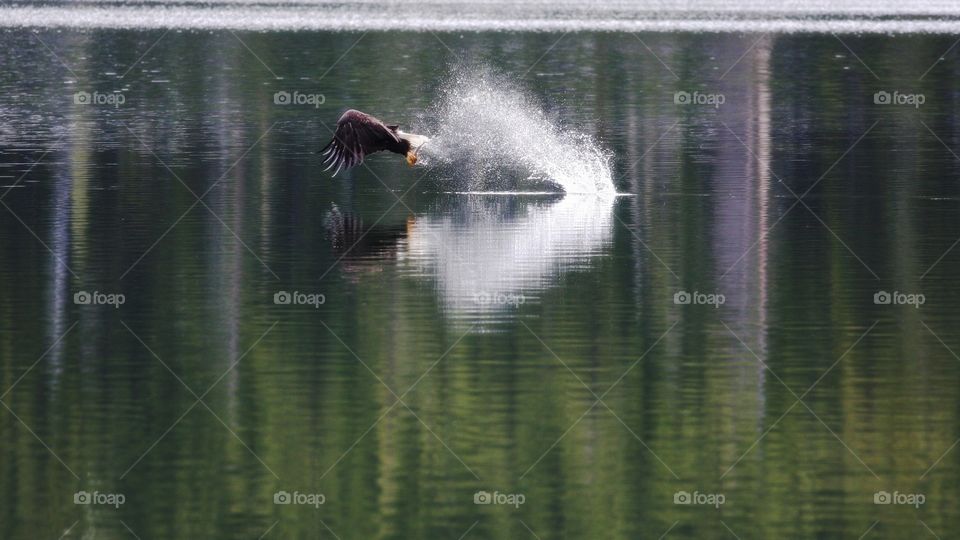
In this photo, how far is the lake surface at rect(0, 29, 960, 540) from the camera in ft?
44.6

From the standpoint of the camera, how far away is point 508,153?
29812 millimetres

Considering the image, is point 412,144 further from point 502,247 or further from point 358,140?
point 502,247

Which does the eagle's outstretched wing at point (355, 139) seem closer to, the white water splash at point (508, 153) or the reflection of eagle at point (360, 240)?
the reflection of eagle at point (360, 240)

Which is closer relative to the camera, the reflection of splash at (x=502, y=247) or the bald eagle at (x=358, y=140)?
the reflection of splash at (x=502, y=247)

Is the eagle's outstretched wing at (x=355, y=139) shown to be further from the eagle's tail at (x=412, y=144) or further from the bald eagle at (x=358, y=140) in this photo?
the eagle's tail at (x=412, y=144)

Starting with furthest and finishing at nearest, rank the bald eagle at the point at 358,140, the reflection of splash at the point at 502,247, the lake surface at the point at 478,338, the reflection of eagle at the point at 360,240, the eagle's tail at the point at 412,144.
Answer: the bald eagle at the point at 358,140, the eagle's tail at the point at 412,144, the reflection of eagle at the point at 360,240, the reflection of splash at the point at 502,247, the lake surface at the point at 478,338

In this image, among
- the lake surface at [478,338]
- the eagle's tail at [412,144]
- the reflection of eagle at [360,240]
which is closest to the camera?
the lake surface at [478,338]

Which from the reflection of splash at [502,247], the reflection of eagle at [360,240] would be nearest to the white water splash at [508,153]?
the reflection of splash at [502,247]

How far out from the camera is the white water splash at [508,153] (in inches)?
1138

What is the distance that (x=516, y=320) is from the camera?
→ 18750mm

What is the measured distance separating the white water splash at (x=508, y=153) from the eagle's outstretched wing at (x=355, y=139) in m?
2.73

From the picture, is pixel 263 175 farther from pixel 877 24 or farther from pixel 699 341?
pixel 877 24

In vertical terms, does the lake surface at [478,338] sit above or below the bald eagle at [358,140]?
below

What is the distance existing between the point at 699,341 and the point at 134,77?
30421 mm
